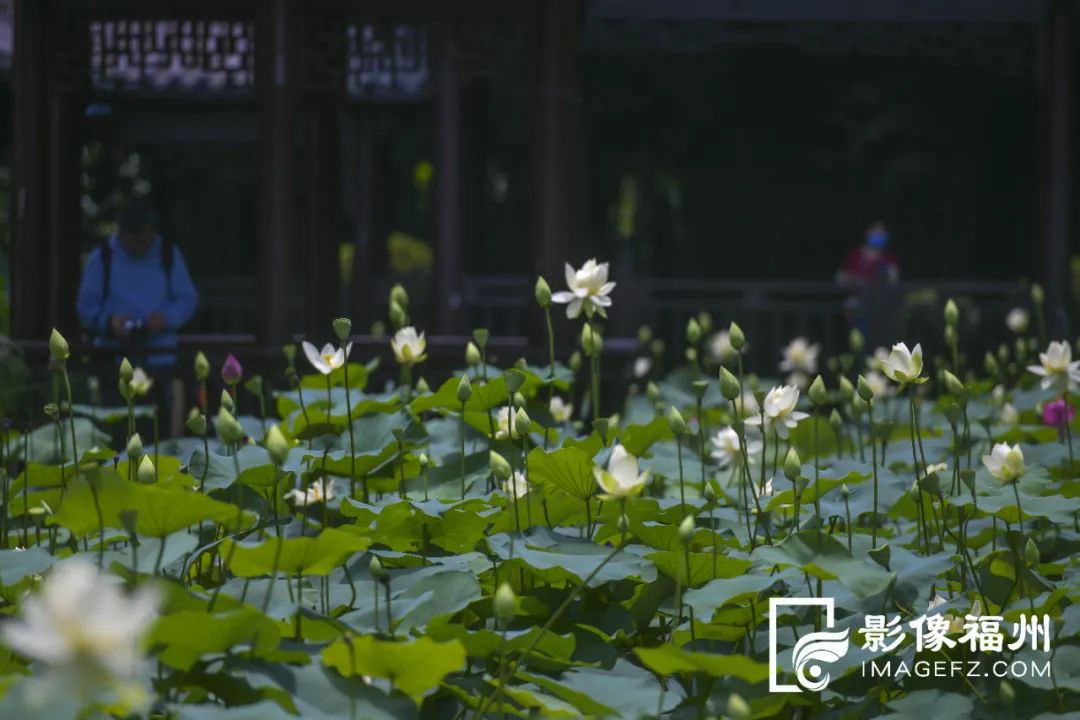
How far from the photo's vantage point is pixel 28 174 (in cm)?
455

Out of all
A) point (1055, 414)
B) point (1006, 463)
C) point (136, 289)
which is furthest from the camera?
point (136, 289)

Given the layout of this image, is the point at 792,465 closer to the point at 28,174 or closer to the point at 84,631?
the point at 84,631

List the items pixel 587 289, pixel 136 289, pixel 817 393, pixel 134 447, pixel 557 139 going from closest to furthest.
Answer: pixel 134 447 < pixel 817 393 < pixel 587 289 < pixel 557 139 < pixel 136 289

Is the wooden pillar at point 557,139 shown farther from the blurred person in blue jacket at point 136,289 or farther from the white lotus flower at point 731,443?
the white lotus flower at point 731,443

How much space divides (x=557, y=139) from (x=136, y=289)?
1.46 metres

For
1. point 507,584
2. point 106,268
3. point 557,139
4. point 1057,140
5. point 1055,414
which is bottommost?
point 1055,414

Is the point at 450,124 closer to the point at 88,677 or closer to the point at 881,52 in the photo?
the point at 881,52

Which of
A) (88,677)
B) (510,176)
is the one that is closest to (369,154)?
(510,176)

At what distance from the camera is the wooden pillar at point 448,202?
6.87m

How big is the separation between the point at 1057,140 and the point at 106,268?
5654 millimetres

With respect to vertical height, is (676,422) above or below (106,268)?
below

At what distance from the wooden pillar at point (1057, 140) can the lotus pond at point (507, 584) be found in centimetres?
597

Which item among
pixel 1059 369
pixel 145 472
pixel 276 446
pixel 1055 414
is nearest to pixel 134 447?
pixel 145 472

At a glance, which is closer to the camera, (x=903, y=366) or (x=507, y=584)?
(x=507, y=584)
